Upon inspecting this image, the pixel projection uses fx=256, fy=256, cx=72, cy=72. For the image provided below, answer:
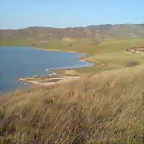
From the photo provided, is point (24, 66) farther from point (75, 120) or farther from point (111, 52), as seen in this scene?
point (75, 120)

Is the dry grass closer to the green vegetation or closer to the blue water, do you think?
the green vegetation

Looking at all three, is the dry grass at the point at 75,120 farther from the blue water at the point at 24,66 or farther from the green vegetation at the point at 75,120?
the blue water at the point at 24,66

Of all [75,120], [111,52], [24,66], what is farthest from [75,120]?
[111,52]

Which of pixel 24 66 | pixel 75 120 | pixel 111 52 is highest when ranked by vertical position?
pixel 75 120

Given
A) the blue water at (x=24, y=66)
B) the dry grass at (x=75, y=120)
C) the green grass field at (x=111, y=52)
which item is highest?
the dry grass at (x=75, y=120)

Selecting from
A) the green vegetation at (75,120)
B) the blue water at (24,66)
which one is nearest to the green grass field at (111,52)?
the blue water at (24,66)

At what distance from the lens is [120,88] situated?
16.1 feet

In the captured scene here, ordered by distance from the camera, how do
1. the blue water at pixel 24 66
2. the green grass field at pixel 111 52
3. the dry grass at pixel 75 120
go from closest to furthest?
the dry grass at pixel 75 120 → the blue water at pixel 24 66 → the green grass field at pixel 111 52

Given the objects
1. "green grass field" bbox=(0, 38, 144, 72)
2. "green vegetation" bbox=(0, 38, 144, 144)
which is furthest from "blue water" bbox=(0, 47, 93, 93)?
"green vegetation" bbox=(0, 38, 144, 144)

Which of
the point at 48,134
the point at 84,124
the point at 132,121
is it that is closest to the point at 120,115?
the point at 132,121

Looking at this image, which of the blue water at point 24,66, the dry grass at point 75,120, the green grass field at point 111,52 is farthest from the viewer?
the green grass field at point 111,52

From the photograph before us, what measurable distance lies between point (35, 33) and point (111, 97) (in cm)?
17961

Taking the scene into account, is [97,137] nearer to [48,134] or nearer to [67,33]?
[48,134]

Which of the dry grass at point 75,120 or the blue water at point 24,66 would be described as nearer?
the dry grass at point 75,120
